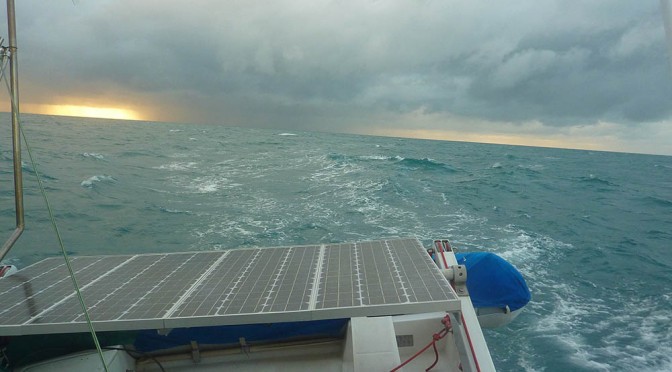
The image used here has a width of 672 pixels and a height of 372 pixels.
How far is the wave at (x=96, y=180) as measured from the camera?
1017 inches

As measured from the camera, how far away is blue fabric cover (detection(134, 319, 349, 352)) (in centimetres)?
556

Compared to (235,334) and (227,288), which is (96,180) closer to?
(235,334)

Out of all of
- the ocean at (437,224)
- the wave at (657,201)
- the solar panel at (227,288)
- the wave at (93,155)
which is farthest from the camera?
the wave at (93,155)

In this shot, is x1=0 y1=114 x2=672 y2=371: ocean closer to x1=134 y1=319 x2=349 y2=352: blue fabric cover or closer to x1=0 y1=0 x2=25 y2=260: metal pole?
x1=134 y1=319 x2=349 y2=352: blue fabric cover

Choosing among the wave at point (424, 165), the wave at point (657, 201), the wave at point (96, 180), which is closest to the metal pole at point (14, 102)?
the wave at point (96, 180)

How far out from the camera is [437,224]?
20.1m

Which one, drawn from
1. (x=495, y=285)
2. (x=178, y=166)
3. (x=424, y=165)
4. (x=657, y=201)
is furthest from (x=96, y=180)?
(x=657, y=201)

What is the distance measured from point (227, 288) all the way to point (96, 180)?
26509 mm

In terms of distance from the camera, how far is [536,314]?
11.9 m

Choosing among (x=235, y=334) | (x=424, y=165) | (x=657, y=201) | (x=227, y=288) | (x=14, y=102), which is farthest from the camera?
(x=424, y=165)

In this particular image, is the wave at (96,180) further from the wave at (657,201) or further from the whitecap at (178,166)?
the wave at (657,201)

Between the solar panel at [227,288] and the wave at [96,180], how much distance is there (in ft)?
73.9

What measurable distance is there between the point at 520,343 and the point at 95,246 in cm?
1537

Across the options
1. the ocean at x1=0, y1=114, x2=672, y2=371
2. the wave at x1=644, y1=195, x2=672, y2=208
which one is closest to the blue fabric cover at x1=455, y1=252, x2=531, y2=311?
the ocean at x1=0, y1=114, x2=672, y2=371
